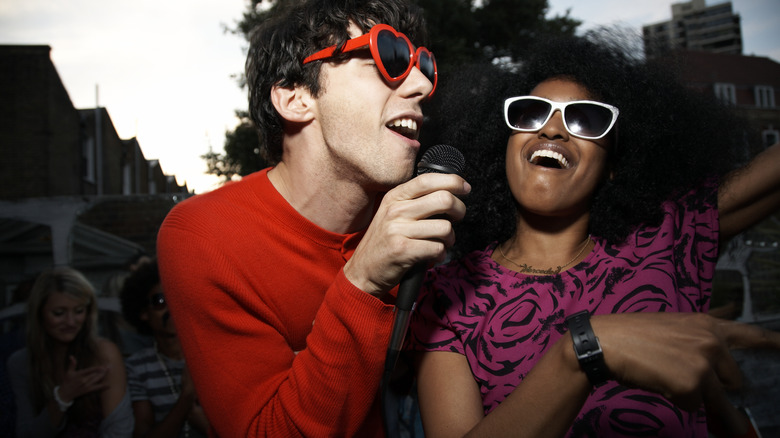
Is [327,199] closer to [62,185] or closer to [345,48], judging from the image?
[345,48]

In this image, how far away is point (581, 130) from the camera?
180 centimetres

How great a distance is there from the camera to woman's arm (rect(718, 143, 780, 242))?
1743 millimetres

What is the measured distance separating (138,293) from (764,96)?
4162 centimetres

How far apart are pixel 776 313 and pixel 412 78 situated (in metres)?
5.57

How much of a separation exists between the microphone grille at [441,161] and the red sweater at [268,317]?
1.35ft

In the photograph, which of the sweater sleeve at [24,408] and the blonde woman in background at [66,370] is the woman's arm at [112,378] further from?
the sweater sleeve at [24,408]

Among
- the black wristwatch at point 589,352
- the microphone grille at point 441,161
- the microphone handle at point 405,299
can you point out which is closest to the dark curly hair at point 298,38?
the microphone grille at point 441,161

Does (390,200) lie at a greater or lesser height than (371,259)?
greater

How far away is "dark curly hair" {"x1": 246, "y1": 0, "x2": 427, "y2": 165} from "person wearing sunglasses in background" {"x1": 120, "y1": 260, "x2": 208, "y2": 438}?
2.51 metres

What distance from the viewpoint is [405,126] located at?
188 cm

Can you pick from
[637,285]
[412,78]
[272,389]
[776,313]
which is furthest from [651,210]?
[776,313]

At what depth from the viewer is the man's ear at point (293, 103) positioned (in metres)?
2.03

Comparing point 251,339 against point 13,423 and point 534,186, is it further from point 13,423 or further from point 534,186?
point 13,423

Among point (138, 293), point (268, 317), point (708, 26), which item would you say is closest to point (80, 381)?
point (138, 293)
